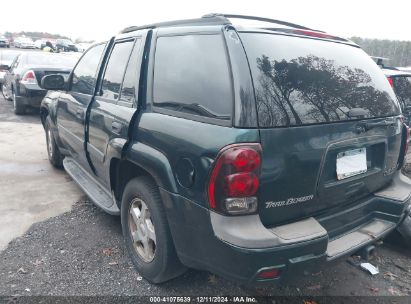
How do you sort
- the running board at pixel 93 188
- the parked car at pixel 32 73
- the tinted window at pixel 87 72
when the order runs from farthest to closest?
the parked car at pixel 32 73
the tinted window at pixel 87 72
the running board at pixel 93 188

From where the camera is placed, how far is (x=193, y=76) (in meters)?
2.33

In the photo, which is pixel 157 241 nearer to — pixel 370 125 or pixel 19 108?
pixel 370 125

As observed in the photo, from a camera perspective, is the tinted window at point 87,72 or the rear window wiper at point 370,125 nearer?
the rear window wiper at point 370,125

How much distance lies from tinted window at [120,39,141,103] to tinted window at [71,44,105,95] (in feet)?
2.59

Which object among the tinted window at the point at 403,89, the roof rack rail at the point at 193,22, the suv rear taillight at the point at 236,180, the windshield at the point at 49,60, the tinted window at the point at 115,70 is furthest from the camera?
the windshield at the point at 49,60

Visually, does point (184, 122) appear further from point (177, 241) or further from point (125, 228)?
point (125, 228)

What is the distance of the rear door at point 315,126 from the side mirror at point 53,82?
3091mm

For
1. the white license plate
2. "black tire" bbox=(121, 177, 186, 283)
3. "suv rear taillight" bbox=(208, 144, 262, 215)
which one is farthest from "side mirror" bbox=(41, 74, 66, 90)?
the white license plate

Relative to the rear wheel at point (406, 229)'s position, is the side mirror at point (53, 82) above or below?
above

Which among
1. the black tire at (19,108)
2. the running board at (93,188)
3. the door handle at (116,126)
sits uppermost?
the door handle at (116,126)

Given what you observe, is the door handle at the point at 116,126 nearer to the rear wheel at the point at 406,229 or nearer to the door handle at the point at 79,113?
the door handle at the point at 79,113

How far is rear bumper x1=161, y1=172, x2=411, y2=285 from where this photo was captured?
6.41 feet

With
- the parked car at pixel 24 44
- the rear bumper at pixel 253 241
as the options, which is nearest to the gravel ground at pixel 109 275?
the rear bumper at pixel 253 241

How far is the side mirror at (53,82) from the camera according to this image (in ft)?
14.5
